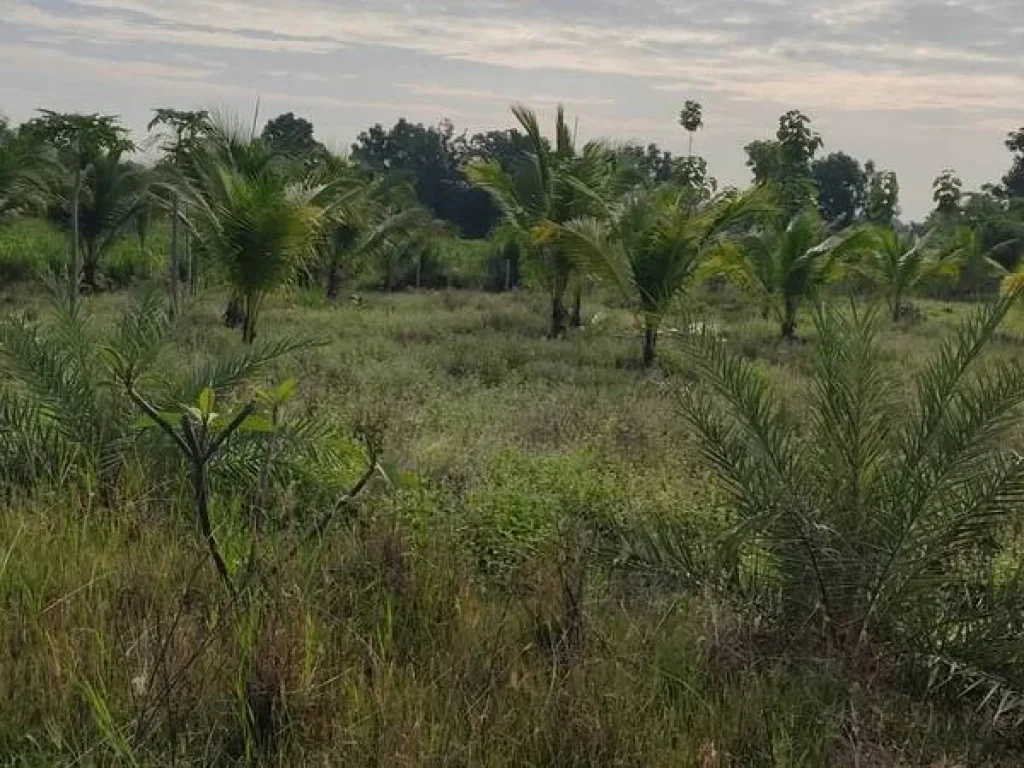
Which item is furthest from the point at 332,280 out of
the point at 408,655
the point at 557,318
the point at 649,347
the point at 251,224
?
the point at 408,655

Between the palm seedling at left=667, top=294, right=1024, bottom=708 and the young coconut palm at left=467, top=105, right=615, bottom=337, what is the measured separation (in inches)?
420

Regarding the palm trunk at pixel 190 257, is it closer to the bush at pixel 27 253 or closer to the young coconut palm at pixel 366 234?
the young coconut palm at pixel 366 234

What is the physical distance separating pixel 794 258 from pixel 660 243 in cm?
438

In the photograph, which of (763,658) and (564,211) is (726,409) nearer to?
(763,658)

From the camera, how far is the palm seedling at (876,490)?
12.0ft

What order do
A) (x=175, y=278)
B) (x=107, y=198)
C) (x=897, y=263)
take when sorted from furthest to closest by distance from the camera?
(x=107, y=198) → (x=897, y=263) → (x=175, y=278)

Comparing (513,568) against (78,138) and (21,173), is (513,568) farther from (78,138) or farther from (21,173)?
(78,138)

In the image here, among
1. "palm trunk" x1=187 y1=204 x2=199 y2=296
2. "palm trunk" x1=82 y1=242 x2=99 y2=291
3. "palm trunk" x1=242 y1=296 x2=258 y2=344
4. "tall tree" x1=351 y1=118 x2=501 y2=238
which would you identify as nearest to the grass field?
"palm trunk" x1=242 y1=296 x2=258 y2=344

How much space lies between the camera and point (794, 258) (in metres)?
16.2

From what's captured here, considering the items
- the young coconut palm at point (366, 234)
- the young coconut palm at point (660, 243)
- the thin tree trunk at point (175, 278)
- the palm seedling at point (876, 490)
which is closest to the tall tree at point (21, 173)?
the young coconut palm at point (366, 234)

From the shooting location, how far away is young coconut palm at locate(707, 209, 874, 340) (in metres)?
15.7

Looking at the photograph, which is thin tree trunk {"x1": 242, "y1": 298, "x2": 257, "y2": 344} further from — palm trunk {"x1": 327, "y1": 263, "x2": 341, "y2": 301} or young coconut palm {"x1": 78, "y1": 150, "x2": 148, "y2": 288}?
palm trunk {"x1": 327, "y1": 263, "x2": 341, "y2": 301}

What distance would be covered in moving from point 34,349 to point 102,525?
1327 mm

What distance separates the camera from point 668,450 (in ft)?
23.5
